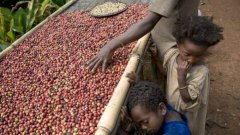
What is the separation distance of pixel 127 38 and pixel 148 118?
80 centimetres

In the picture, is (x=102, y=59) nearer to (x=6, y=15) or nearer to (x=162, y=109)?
(x=162, y=109)

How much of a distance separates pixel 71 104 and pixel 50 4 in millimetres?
3200

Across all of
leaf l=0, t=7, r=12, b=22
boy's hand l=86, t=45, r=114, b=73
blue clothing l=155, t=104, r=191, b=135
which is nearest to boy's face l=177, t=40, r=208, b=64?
blue clothing l=155, t=104, r=191, b=135

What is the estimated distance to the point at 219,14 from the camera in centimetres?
660

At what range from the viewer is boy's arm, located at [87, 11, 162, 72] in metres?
2.64

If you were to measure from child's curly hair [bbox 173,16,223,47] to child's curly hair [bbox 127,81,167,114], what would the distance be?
41 cm

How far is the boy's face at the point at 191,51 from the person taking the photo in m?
2.32

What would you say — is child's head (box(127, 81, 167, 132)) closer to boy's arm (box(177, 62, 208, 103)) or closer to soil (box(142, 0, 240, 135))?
boy's arm (box(177, 62, 208, 103))

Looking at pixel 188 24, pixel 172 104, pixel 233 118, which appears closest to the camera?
pixel 188 24

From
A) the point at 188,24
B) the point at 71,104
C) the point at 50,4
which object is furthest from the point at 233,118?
the point at 50,4

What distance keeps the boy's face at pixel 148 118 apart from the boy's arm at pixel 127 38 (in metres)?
0.68

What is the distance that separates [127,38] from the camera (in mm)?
2701

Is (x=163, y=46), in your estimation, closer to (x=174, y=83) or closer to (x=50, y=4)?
(x=174, y=83)

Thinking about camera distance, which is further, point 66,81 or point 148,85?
point 66,81
